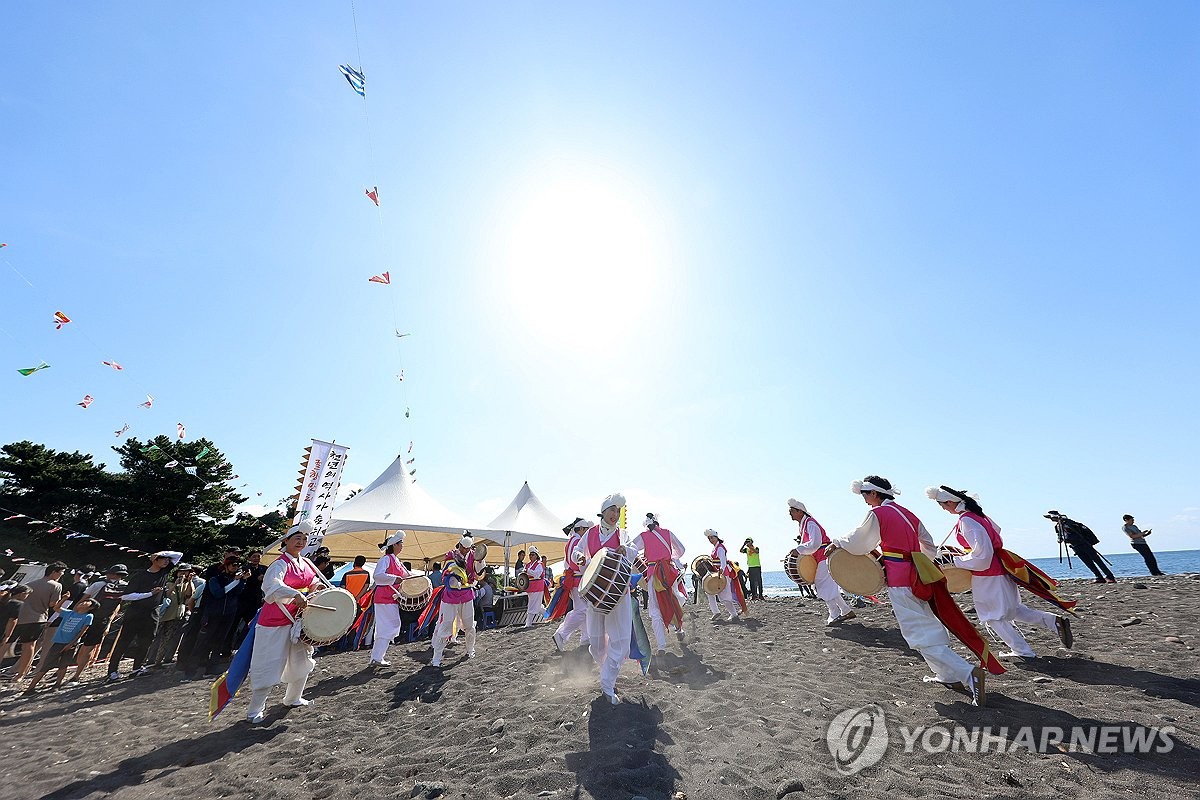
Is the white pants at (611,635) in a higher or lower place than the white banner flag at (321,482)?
lower

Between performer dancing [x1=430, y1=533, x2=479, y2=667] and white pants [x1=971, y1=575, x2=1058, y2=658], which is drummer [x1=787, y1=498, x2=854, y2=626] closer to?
white pants [x1=971, y1=575, x2=1058, y2=658]

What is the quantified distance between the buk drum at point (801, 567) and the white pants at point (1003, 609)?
2.81m

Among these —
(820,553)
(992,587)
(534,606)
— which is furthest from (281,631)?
(534,606)

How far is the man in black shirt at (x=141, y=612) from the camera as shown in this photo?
30.1 ft

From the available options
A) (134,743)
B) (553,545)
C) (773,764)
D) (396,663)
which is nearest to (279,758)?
(134,743)

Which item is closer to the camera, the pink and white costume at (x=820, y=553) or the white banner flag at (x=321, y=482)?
the pink and white costume at (x=820, y=553)

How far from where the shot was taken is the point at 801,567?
8.90 meters

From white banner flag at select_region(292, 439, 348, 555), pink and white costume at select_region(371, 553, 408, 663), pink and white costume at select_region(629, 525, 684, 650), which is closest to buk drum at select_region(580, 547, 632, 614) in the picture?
pink and white costume at select_region(629, 525, 684, 650)

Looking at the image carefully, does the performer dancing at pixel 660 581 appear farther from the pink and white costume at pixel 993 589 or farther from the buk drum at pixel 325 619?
the buk drum at pixel 325 619

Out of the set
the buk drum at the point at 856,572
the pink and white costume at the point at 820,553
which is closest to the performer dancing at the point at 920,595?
the buk drum at the point at 856,572

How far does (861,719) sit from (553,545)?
19.5 metres

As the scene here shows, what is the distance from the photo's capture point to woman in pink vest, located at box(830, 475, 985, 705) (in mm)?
4652

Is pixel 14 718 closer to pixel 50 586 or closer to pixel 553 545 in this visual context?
pixel 50 586

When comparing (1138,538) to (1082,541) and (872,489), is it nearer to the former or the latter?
(1082,541)
